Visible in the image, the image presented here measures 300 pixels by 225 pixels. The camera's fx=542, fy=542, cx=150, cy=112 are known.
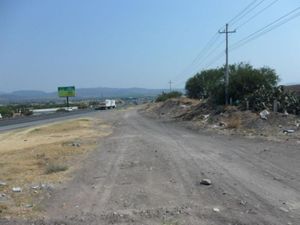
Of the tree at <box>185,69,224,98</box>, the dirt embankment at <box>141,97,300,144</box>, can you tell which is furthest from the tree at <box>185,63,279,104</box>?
the tree at <box>185,69,224,98</box>

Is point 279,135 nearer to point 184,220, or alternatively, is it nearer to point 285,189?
point 285,189

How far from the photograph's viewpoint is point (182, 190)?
1188cm

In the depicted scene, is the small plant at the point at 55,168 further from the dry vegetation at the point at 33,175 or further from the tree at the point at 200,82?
the tree at the point at 200,82

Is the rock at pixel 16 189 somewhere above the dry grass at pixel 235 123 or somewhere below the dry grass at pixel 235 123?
above

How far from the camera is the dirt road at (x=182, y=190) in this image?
30.6 feet

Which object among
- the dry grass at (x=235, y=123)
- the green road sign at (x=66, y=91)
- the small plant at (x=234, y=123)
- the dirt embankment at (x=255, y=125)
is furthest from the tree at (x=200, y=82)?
the green road sign at (x=66, y=91)

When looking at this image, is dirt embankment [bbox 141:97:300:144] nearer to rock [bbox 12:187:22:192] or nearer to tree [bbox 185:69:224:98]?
rock [bbox 12:187:22:192]

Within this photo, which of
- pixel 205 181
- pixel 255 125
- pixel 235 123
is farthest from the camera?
pixel 235 123

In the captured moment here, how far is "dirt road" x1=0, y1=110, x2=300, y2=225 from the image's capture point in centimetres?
934

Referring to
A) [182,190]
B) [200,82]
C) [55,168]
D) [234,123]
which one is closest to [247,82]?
[234,123]

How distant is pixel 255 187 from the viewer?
1195 cm

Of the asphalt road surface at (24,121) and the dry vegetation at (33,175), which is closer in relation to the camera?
the dry vegetation at (33,175)

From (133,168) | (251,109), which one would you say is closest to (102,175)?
(133,168)

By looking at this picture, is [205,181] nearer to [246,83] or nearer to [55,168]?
[55,168]
